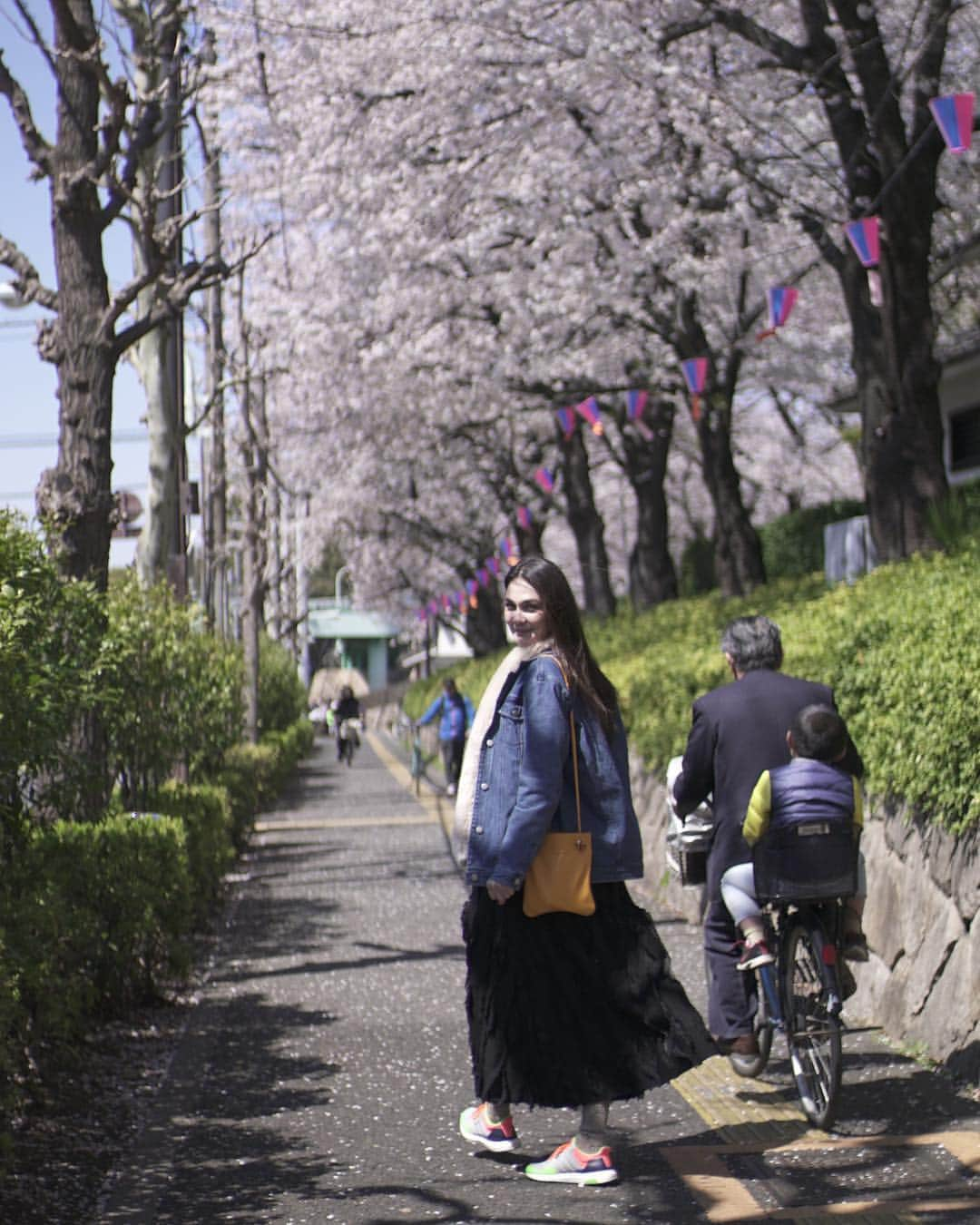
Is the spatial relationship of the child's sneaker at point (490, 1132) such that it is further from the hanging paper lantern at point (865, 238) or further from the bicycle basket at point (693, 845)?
the hanging paper lantern at point (865, 238)

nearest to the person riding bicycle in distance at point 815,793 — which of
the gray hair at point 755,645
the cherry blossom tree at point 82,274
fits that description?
the gray hair at point 755,645

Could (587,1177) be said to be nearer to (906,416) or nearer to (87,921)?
(87,921)

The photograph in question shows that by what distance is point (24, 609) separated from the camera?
6.80 metres

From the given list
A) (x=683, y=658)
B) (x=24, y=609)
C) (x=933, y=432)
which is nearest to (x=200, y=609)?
(x=683, y=658)

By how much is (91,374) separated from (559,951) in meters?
5.75

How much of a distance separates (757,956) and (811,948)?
305 millimetres

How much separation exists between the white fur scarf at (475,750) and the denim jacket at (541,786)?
0.02 meters

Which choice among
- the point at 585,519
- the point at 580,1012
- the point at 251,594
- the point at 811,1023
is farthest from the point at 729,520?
the point at 580,1012

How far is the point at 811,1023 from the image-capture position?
6.16m

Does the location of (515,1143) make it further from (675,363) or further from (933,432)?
Answer: (675,363)

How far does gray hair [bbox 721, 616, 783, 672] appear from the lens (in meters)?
6.82

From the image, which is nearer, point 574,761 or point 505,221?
point 574,761

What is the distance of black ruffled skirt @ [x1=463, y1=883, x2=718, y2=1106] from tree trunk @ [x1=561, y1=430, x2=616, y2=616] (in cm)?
2424

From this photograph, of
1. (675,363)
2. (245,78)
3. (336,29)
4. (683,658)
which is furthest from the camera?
(675,363)
